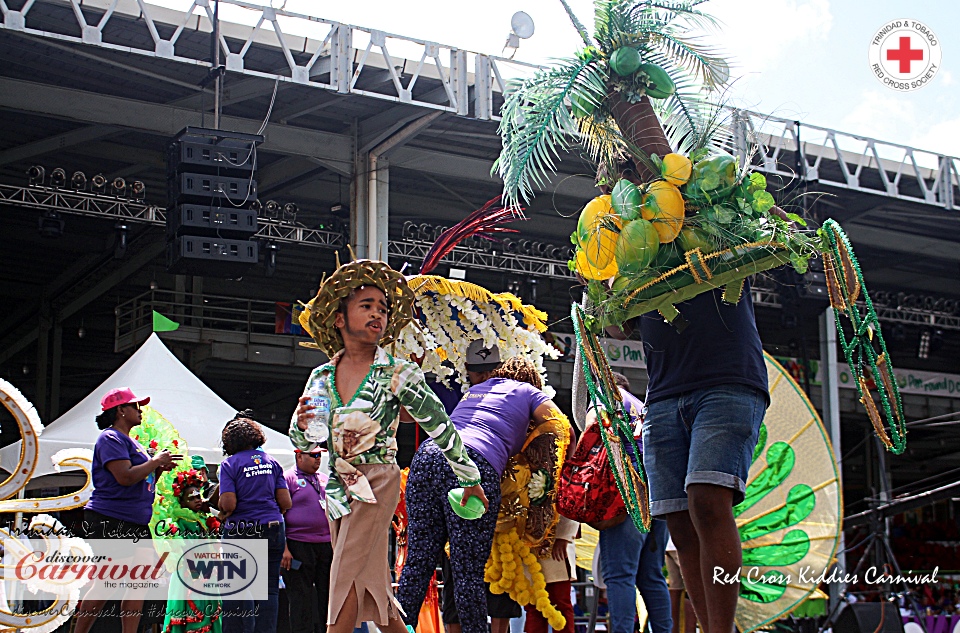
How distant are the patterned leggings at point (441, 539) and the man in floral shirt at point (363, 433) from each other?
2.16 ft

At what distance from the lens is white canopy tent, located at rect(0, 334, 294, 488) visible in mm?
9047

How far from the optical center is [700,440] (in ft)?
9.14

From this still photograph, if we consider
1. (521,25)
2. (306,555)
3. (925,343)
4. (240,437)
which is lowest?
(306,555)

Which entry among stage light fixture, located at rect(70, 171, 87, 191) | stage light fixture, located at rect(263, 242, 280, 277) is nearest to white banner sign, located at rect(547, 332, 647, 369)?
stage light fixture, located at rect(263, 242, 280, 277)

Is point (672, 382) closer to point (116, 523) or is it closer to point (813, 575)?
point (813, 575)

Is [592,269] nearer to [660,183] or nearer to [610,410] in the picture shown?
[660,183]

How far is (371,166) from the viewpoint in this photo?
1439cm

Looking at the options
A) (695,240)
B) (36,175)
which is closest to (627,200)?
(695,240)

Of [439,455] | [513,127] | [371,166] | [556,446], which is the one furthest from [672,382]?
[371,166]

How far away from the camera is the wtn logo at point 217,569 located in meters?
5.74

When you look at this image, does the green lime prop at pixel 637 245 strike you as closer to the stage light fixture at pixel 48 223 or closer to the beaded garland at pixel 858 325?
the beaded garland at pixel 858 325

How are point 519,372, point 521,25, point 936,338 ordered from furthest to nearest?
point 936,338 < point 521,25 < point 519,372

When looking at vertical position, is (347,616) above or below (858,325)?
below

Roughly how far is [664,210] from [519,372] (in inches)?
Answer: 88.0
